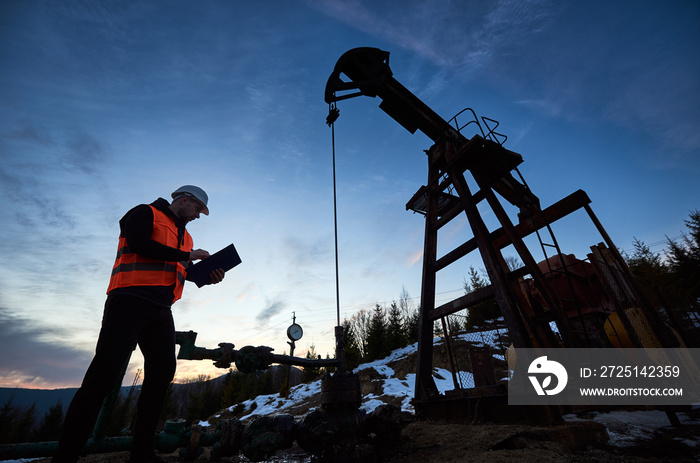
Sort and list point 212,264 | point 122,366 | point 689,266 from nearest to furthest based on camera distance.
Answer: point 122,366, point 212,264, point 689,266

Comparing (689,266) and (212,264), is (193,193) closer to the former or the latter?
(212,264)

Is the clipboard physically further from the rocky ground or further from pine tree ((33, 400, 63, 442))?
pine tree ((33, 400, 63, 442))

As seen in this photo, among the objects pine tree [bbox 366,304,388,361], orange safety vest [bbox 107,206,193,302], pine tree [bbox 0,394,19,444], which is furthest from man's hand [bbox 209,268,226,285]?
pine tree [bbox 0,394,19,444]

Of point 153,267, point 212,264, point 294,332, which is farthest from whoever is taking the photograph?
point 294,332

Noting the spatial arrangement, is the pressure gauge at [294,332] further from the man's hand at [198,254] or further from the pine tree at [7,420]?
the pine tree at [7,420]

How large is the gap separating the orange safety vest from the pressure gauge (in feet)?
13.0

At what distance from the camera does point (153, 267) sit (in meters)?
2.33

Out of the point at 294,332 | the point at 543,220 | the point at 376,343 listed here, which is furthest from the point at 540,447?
the point at 376,343

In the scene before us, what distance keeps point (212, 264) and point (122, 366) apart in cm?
98

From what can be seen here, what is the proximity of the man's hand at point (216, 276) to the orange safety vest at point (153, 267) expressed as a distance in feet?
0.93

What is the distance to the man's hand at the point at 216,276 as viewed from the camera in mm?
2600

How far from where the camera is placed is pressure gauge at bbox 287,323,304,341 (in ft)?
20.4

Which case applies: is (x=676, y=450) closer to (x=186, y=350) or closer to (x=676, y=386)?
(x=676, y=386)

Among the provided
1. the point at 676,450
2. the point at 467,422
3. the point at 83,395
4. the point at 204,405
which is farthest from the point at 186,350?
the point at 204,405
